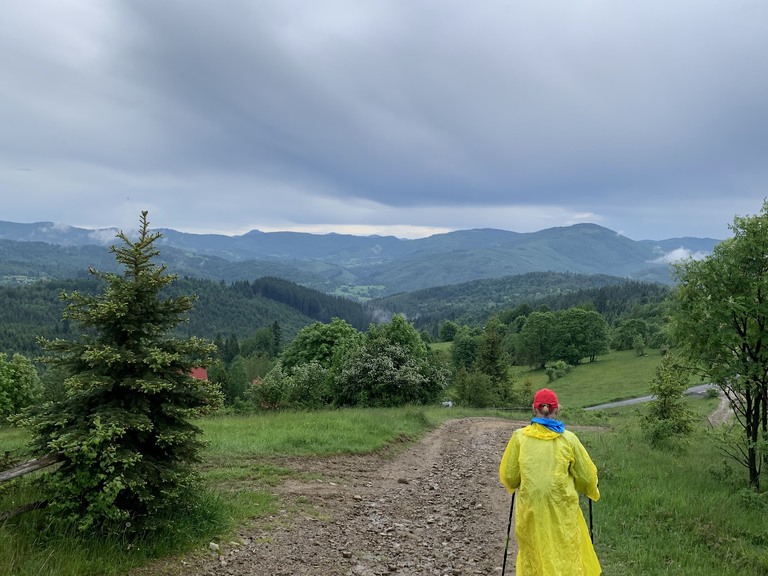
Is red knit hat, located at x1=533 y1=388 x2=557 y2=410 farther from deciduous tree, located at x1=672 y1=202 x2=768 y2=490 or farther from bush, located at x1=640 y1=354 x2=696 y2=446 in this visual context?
bush, located at x1=640 y1=354 x2=696 y2=446

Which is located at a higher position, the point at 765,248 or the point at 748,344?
the point at 765,248

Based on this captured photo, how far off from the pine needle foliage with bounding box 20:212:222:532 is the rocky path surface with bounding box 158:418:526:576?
126 cm

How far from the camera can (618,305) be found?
14762cm

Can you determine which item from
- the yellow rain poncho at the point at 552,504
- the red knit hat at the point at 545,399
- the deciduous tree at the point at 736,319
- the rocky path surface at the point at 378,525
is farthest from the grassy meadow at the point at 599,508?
the red knit hat at the point at 545,399

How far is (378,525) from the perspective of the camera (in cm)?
785

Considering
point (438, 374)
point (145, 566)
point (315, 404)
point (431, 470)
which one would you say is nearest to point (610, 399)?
point (438, 374)

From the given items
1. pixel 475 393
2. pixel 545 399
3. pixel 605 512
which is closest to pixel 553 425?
pixel 545 399

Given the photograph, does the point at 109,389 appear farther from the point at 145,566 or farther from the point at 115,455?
the point at 145,566

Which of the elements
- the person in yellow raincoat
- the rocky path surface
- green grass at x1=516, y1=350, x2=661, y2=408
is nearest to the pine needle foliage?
the rocky path surface

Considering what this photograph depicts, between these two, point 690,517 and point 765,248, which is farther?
point 765,248

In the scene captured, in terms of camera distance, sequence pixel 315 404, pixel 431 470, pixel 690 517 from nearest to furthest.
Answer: pixel 690 517
pixel 431 470
pixel 315 404

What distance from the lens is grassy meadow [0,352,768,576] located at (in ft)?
17.4

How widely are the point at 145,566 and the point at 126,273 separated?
12.4ft

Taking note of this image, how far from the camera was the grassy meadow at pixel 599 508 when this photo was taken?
17.4 feet
